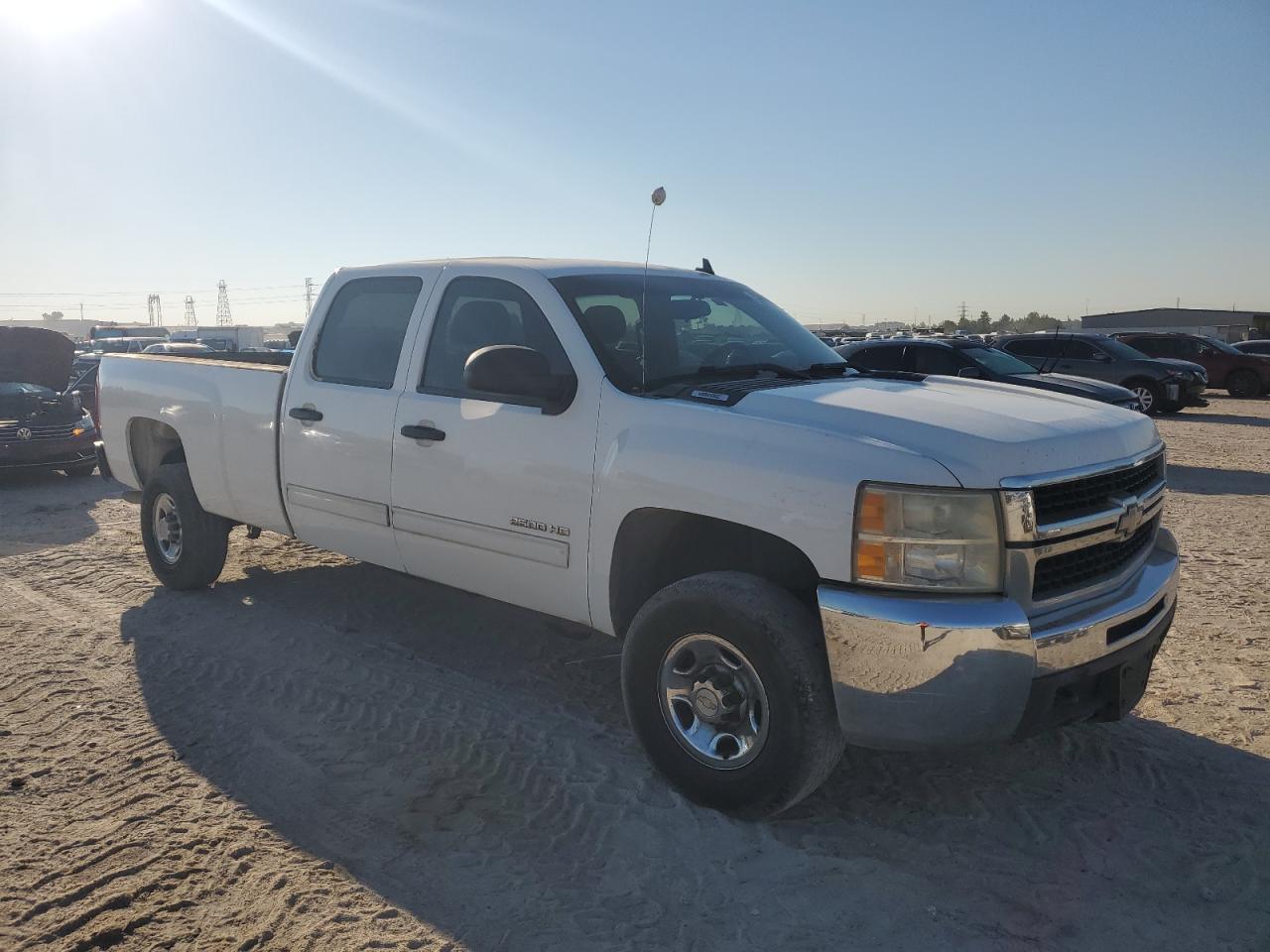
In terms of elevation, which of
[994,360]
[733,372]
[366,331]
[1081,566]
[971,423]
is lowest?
[1081,566]

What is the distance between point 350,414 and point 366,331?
47 cm

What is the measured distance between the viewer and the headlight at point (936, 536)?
2947mm

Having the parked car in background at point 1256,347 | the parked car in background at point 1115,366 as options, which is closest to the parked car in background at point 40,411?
the parked car in background at point 1115,366

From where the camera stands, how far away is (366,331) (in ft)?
16.2

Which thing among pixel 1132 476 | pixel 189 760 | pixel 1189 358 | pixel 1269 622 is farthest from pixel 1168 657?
pixel 1189 358

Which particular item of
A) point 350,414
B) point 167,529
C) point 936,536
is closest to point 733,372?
point 936,536

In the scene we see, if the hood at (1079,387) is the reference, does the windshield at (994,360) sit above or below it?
above

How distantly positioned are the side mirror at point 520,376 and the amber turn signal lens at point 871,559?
137 centimetres

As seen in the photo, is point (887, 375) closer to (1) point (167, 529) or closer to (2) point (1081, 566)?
(2) point (1081, 566)

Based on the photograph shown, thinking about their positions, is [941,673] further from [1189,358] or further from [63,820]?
[1189,358]

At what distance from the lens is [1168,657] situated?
5066 millimetres

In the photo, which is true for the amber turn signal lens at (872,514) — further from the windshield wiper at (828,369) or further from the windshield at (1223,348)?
the windshield at (1223,348)

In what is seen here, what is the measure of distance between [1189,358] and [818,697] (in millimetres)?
25118

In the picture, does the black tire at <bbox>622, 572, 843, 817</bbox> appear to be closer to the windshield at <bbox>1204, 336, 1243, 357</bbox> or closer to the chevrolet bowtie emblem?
the chevrolet bowtie emblem
